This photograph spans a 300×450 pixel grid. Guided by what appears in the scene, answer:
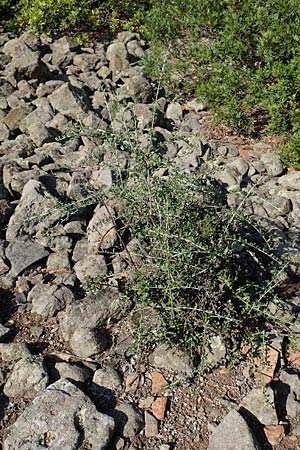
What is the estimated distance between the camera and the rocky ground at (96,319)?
2977mm

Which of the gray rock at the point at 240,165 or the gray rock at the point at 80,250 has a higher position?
the gray rock at the point at 80,250

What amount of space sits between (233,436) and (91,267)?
4.77 feet

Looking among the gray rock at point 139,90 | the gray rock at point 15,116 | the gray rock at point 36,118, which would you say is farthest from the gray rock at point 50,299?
the gray rock at point 139,90

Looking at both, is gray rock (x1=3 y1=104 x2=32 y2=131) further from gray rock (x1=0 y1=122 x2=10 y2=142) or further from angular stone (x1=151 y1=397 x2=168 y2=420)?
angular stone (x1=151 y1=397 x2=168 y2=420)

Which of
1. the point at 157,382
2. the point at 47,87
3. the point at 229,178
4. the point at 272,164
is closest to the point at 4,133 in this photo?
the point at 47,87

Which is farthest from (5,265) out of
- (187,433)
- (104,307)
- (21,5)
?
(21,5)

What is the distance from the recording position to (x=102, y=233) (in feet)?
13.3

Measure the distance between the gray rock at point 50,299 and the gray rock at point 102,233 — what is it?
39 centimetres

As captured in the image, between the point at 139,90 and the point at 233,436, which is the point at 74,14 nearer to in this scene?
the point at 139,90

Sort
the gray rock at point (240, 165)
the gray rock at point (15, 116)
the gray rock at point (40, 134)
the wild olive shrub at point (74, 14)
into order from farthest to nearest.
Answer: the wild olive shrub at point (74, 14) < the gray rock at point (15, 116) < the gray rock at point (40, 134) < the gray rock at point (240, 165)

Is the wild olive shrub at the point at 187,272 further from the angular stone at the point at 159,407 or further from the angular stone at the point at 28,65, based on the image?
the angular stone at the point at 28,65

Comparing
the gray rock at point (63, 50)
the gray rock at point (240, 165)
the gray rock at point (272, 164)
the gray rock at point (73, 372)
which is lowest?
the gray rock at point (63, 50)

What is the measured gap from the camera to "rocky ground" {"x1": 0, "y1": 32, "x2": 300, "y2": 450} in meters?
2.98

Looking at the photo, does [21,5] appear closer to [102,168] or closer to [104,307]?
[102,168]
